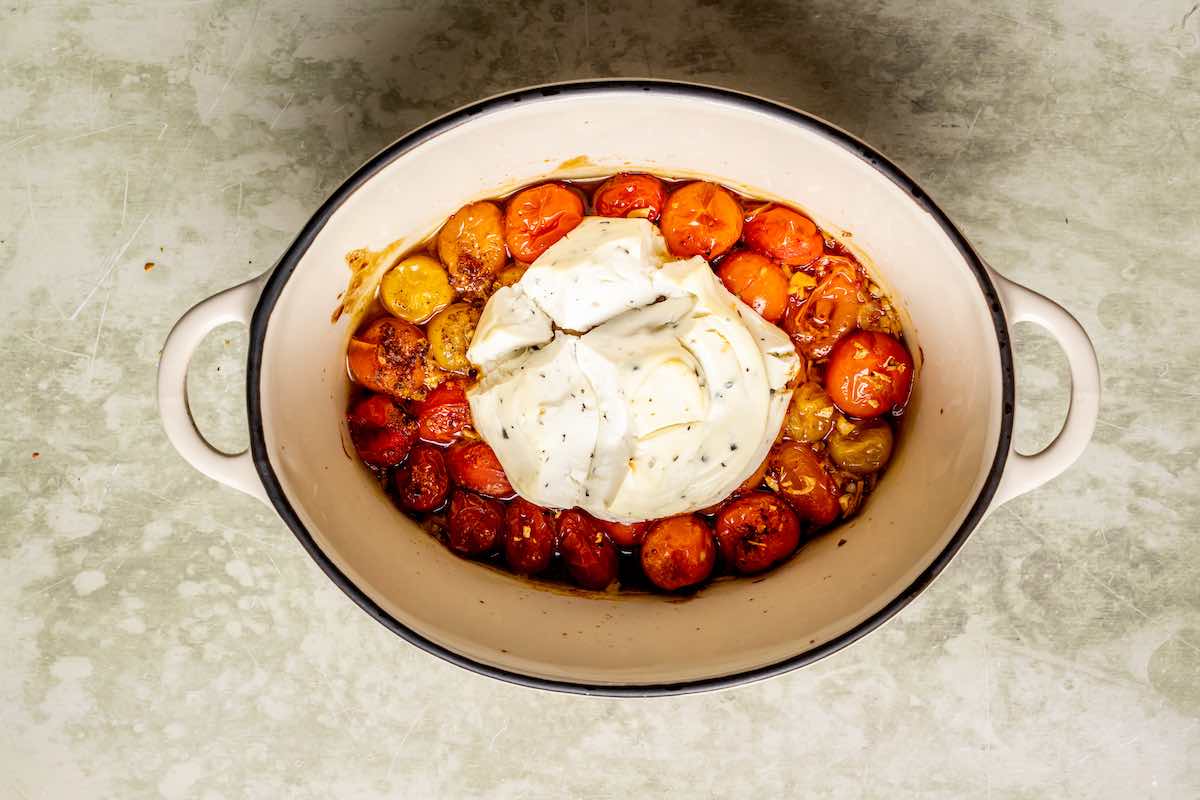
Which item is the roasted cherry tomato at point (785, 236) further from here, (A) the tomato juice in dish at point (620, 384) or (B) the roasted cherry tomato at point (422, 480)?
(B) the roasted cherry tomato at point (422, 480)

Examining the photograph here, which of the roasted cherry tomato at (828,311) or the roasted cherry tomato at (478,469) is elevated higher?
the roasted cherry tomato at (828,311)

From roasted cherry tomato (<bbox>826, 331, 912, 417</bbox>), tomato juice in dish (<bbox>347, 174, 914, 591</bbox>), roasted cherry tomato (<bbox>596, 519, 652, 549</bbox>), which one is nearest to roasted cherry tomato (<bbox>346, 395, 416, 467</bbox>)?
tomato juice in dish (<bbox>347, 174, 914, 591</bbox>)

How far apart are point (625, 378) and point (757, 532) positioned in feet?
1.09

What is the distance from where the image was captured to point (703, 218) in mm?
1266

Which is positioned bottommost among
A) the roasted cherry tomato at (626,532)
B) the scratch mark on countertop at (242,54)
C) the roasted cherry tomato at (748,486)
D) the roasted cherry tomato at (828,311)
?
the roasted cherry tomato at (626,532)

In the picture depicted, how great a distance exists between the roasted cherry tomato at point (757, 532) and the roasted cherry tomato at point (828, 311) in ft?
0.80

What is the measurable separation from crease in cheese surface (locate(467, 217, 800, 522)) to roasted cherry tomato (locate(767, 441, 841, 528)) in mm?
66

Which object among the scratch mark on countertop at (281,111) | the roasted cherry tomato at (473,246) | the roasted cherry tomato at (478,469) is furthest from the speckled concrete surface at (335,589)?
the roasted cherry tomato at (478,469)

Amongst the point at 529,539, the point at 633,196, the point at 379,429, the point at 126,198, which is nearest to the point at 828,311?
the point at 633,196

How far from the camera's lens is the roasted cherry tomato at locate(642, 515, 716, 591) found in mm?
1276

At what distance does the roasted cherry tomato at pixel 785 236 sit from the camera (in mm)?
1265

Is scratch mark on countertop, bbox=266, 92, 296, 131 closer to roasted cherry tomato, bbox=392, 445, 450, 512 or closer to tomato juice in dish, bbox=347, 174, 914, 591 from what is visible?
tomato juice in dish, bbox=347, 174, 914, 591

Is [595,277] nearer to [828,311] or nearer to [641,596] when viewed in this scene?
[828,311]

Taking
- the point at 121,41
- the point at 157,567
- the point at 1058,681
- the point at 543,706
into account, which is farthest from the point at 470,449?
the point at 1058,681
